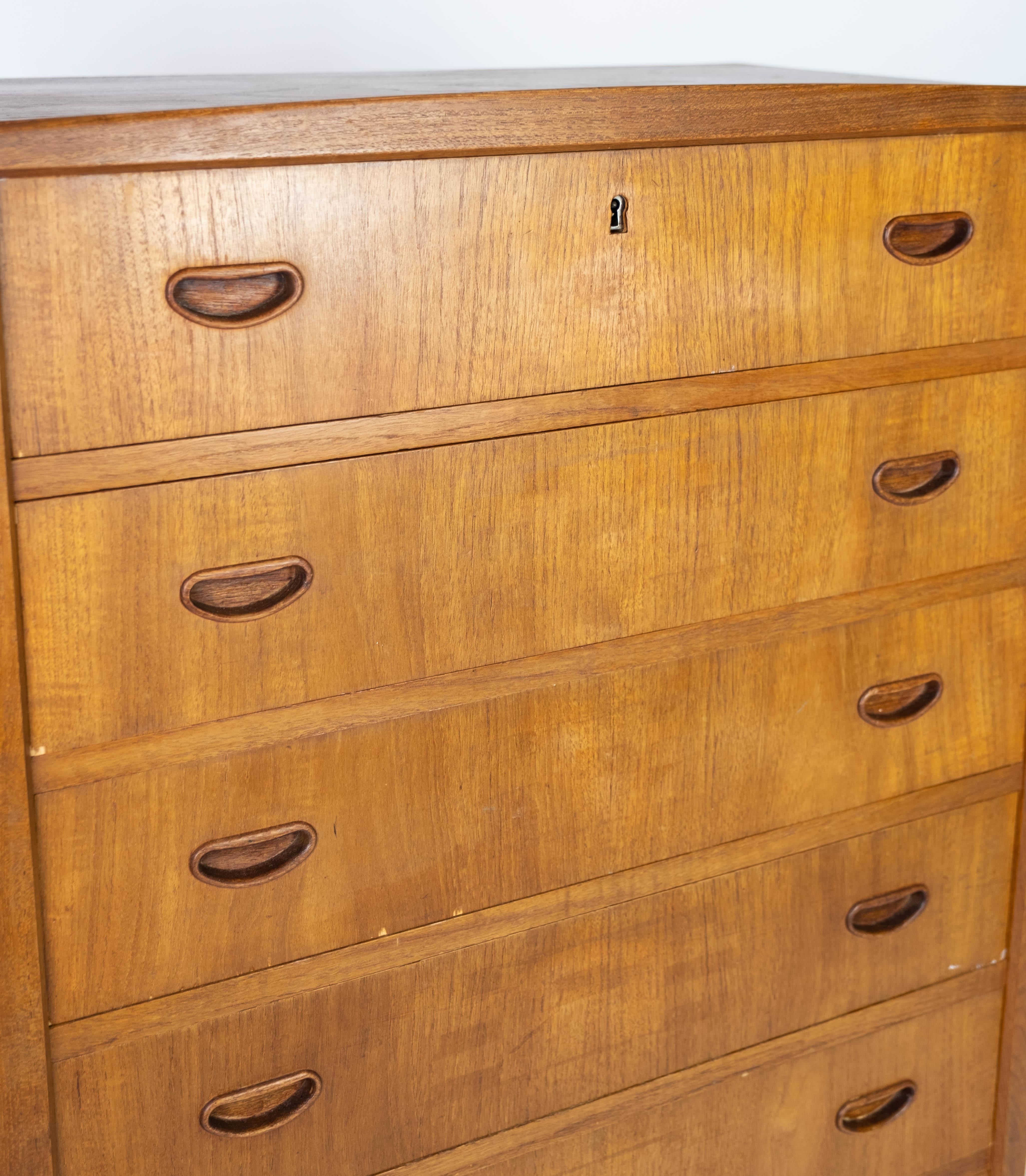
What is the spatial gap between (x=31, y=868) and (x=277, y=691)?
0.24 m

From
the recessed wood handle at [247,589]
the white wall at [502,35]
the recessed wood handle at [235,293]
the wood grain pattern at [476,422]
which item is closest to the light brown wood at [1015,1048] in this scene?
the wood grain pattern at [476,422]

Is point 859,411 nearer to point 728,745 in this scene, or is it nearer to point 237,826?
point 728,745

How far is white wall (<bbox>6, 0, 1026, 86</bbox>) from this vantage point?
1.94 m

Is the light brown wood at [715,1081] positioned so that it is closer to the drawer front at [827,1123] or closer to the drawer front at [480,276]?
the drawer front at [827,1123]

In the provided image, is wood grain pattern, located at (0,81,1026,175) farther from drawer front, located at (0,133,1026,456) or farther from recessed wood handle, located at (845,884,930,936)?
recessed wood handle, located at (845,884,930,936)

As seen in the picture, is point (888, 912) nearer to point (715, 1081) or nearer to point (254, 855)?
point (715, 1081)

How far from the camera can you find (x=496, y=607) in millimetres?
1262

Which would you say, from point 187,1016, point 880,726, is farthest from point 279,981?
point 880,726

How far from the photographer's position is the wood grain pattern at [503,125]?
39.7 inches

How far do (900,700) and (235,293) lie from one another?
33.1 inches

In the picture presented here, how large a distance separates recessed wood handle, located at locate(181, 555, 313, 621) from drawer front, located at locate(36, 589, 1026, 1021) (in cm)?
12

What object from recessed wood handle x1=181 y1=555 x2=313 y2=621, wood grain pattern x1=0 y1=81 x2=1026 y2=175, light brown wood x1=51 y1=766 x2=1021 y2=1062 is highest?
wood grain pattern x1=0 y1=81 x2=1026 y2=175

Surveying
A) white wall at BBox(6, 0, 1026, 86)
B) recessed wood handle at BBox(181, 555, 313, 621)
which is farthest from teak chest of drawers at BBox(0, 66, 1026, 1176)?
white wall at BBox(6, 0, 1026, 86)

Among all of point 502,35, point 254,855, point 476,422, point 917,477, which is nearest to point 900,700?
point 917,477
